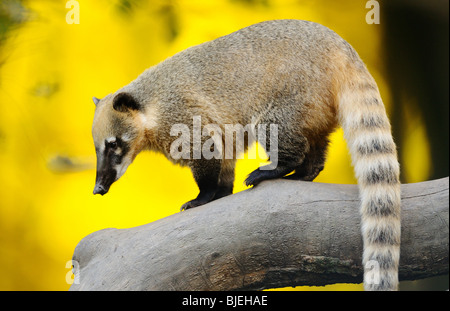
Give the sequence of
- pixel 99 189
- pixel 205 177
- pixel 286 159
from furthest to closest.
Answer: pixel 205 177 → pixel 99 189 → pixel 286 159

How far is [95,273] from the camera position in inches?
122

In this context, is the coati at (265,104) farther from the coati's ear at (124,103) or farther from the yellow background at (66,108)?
the yellow background at (66,108)

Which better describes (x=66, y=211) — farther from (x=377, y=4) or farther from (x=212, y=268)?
(x=377, y=4)

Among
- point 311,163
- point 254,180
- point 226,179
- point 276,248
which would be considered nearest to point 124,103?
point 226,179

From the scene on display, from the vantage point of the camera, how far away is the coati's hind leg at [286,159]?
3371 mm

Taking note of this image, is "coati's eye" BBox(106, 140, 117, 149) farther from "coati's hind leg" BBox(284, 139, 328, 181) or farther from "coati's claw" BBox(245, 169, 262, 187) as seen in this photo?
"coati's hind leg" BBox(284, 139, 328, 181)

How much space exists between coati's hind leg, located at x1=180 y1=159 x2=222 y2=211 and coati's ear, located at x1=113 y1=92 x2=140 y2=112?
0.60 meters

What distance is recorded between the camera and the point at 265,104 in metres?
3.47

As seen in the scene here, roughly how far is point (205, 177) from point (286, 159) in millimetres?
635

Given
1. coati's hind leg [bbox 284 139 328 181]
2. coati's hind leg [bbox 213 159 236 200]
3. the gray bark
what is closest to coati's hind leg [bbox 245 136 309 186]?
coati's hind leg [bbox 284 139 328 181]

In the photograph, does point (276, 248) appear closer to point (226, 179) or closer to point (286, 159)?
point (286, 159)

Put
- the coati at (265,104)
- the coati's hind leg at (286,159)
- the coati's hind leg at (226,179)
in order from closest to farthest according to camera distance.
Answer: the coati at (265,104)
the coati's hind leg at (286,159)
the coati's hind leg at (226,179)

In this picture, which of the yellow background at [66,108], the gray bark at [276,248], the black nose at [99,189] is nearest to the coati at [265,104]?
the black nose at [99,189]
